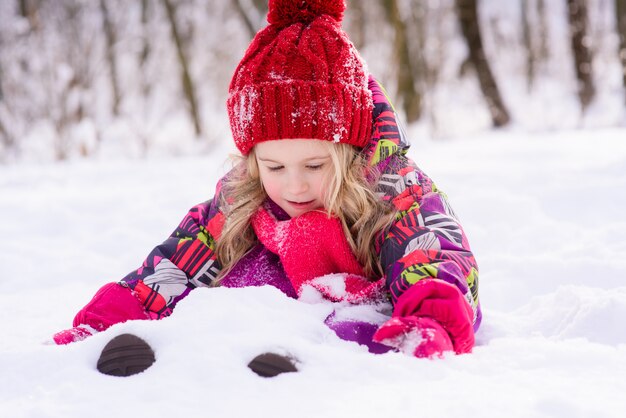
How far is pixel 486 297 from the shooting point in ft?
7.74

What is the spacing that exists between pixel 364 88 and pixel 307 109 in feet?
0.73

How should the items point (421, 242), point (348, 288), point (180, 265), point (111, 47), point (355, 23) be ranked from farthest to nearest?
1. point (355, 23)
2. point (111, 47)
3. point (180, 265)
4. point (348, 288)
5. point (421, 242)

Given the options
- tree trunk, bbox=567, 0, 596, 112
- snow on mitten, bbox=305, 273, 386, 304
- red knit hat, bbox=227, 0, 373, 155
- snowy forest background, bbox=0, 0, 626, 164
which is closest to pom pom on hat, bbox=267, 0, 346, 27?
red knit hat, bbox=227, 0, 373, 155

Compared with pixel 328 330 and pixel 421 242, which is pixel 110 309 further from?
pixel 421 242

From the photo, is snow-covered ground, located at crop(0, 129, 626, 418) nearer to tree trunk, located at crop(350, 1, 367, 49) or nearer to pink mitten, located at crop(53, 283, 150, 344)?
pink mitten, located at crop(53, 283, 150, 344)

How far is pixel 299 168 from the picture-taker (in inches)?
75.1

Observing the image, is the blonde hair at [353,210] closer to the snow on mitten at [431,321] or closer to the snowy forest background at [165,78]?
the snow on mitten at [431,321]

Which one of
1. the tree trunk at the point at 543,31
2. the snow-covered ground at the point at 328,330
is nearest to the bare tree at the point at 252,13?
the snow-covered ground at the point at 328,330

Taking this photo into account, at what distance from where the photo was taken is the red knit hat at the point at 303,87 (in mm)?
1874

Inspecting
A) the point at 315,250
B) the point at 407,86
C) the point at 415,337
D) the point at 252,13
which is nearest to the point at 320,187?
the point at 315,250

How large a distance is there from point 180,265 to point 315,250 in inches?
19.6

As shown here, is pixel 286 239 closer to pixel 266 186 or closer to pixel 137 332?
pixel 266 186

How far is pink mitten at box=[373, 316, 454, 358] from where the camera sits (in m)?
1.34

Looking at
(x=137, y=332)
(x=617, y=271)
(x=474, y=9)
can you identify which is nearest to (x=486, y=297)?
(x=617, y=271)
